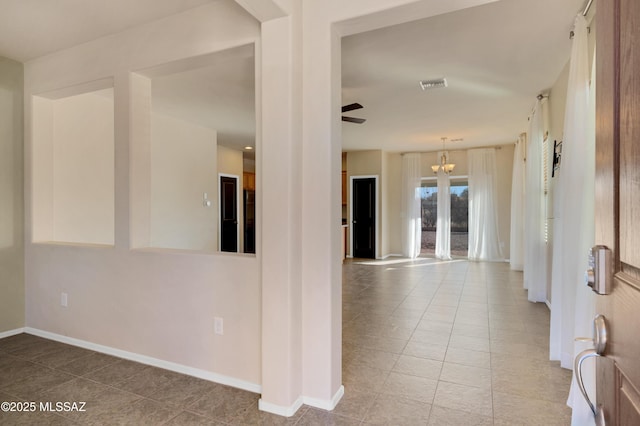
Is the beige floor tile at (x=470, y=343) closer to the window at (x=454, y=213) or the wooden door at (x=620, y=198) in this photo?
the wooden door at (x=620, y=198)

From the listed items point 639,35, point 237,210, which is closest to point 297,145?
point 639,35

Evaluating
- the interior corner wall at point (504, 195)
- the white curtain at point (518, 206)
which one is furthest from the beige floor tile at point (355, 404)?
the interior corner wall at point (504, 195)

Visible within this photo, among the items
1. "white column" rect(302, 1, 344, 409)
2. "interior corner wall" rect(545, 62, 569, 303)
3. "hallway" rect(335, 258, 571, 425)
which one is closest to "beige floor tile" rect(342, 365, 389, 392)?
"hallway" rect(335, 258, 571, 425)

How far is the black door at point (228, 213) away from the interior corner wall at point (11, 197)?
158 inches

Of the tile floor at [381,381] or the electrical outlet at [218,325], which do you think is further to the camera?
the electrical outlet at [218,325]

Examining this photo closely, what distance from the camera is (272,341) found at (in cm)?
210

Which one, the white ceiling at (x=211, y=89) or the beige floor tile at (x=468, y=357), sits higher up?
the white ceiling at (x=211, y=89)

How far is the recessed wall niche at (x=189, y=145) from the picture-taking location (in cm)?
287

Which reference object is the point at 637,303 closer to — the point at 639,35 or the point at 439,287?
the point at 639,35

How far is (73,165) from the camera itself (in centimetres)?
384

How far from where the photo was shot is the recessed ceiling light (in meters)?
3.89

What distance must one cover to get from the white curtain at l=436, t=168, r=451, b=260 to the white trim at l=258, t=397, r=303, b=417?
7012 millimetres

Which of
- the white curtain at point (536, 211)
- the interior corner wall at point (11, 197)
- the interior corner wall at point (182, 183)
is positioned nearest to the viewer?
the interior corner wall at point (11, 197)

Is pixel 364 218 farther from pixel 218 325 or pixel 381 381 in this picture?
pixel 218 325
